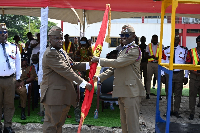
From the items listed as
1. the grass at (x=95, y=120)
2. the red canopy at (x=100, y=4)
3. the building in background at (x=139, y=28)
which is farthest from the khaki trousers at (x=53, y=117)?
the building in background at (x=139, y=28)

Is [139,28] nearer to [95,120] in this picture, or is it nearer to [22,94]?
[95,120]

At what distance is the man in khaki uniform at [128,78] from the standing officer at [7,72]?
1.90m

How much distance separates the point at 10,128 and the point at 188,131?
3.33 m

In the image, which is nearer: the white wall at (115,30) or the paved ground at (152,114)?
the paved ground at (152,114)

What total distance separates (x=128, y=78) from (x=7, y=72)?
7.91ft

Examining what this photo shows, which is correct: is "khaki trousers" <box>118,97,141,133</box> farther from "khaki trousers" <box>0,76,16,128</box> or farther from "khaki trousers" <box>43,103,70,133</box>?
"khaki trousers" <box>0,76,16,128</box>

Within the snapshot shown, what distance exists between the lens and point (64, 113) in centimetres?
388

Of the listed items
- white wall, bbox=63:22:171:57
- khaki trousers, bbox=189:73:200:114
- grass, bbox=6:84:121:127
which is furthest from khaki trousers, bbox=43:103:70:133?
white wall, bbox=63:22:171:57

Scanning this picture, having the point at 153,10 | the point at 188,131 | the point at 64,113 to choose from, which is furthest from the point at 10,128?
the point at 153,10

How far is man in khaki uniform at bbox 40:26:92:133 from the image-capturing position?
11.9 feet

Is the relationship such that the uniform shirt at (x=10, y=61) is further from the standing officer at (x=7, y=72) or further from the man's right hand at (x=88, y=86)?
the man's right hand at (x=88, y=86)

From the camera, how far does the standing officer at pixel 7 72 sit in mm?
4645

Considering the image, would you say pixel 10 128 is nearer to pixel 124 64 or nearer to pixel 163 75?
pixel 124 64

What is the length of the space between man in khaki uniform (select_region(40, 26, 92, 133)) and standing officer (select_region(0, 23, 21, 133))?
129 centimetres
